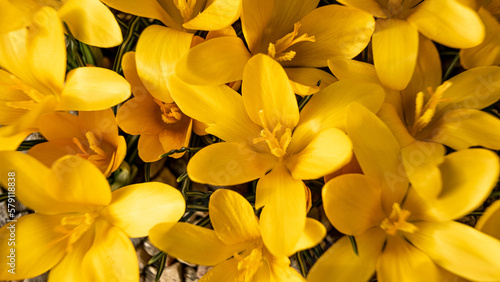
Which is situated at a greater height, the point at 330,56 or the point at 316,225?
the point at 330,56

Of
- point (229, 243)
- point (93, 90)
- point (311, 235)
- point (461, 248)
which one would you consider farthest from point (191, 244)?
point (461, 248)

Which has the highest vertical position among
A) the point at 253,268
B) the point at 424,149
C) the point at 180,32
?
the point at 180,32

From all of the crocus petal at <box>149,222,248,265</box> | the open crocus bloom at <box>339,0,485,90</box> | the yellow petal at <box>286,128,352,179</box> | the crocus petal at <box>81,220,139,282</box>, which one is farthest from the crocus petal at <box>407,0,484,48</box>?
the crocus petal at <box>81,220,139,282</box>

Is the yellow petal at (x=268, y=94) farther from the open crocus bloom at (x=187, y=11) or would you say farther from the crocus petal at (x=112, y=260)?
the crocus petal at (x=112, y=260)

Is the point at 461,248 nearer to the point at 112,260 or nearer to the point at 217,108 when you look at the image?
the point at 217,108

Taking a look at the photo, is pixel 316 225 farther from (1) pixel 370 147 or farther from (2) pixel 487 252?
(2) pixel 487 252

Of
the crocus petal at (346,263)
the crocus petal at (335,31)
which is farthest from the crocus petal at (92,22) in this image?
the crocus petal at (346,263)

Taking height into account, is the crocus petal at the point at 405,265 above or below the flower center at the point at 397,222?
below

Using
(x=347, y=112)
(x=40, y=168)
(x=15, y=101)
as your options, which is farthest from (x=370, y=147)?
(x=15, y=101)
